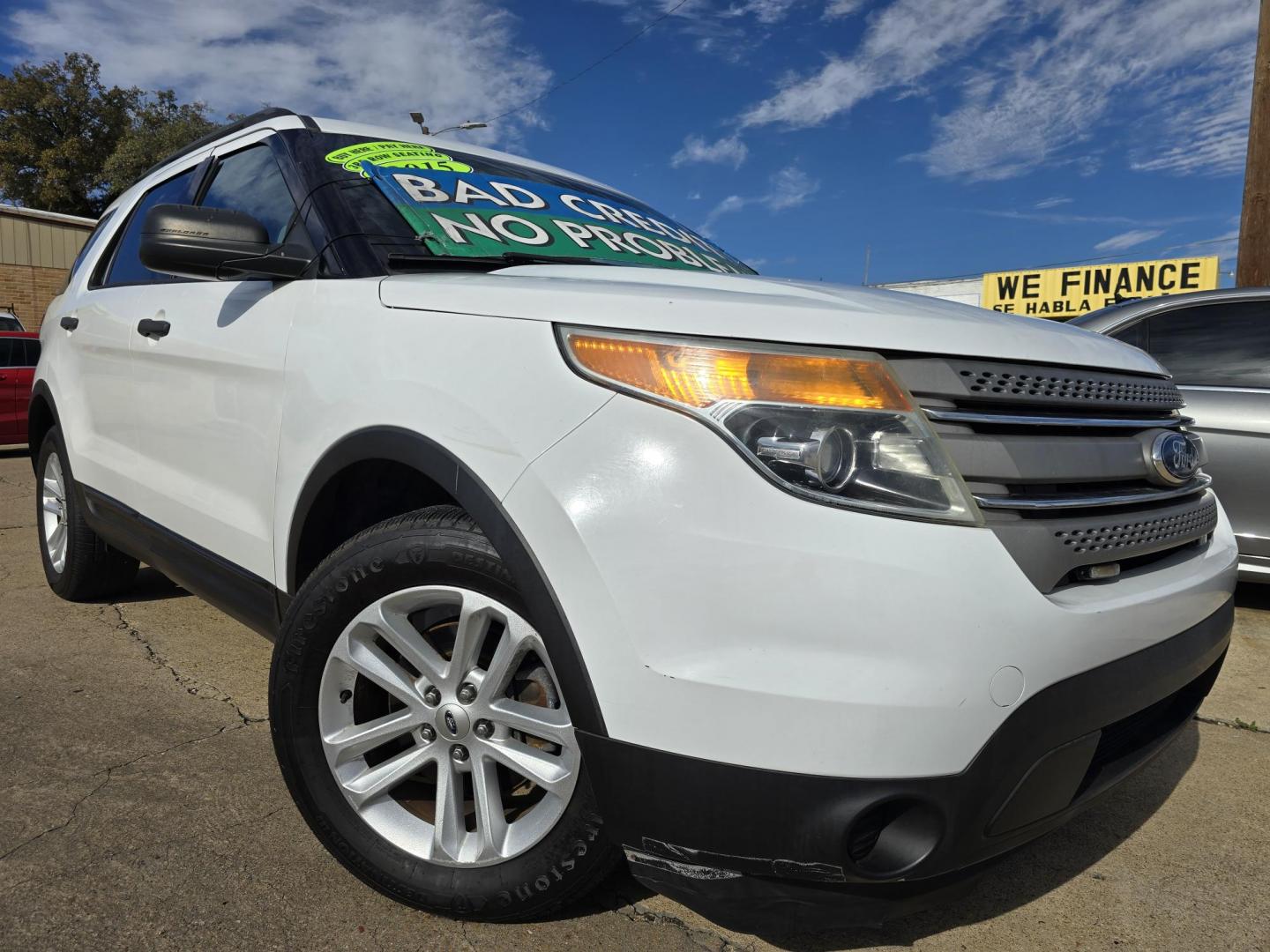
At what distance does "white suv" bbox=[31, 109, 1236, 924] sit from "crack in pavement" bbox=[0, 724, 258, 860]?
64cm

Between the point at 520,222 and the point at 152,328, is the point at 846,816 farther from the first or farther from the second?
the point at 152,328

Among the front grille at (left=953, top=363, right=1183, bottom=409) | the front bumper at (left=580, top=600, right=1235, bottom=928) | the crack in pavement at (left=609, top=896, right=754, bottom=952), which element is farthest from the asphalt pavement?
the front grille at (left=953, top=363, right=1183, bottom=409)

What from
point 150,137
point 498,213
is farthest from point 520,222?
point 150,137

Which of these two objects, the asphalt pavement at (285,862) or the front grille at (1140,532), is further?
the asphalt pavement at (285,862)

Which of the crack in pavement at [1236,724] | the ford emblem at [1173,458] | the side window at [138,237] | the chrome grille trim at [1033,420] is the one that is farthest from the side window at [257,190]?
the crack in pavement at [1236,724]

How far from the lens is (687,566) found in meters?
1.38

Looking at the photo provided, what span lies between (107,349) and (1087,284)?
22.0m

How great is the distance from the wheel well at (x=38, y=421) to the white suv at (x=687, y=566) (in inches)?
85.8

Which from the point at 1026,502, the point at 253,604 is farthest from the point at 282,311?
the point at 1026,502

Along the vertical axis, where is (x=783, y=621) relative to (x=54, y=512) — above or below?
above

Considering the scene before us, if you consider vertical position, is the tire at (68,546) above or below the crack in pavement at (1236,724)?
above

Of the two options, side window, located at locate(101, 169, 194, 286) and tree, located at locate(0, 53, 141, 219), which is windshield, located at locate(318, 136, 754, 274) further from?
tree, located at locate(0, 53, 141, 219)

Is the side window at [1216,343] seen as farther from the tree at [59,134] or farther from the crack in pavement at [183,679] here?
the tree at [59,134]

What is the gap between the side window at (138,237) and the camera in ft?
10.5
